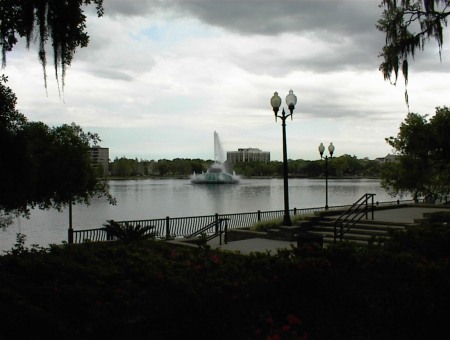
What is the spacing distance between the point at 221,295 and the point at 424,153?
22.6 m

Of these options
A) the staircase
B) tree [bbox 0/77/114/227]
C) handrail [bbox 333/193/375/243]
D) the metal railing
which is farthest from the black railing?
handrail [bbox 333/193/375/243]

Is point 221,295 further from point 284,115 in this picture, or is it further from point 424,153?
point 424,153

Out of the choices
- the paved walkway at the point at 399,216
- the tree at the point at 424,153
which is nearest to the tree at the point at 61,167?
the paved walkway at the point at 399,216

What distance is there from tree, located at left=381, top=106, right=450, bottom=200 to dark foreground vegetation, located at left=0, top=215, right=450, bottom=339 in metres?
19.1

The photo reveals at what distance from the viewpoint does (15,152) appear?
783cm

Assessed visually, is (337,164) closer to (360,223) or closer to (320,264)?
(360,223)

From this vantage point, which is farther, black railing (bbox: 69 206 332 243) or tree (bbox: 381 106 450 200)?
tree (bbox: 381 106 450 200)

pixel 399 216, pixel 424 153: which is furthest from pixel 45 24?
pixel 424 153

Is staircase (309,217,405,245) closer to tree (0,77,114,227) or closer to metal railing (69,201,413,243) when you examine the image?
metal railing (69,201,413,243)

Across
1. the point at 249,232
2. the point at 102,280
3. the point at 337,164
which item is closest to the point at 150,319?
the point at 102,280

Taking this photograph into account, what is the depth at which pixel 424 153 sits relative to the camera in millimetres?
24922

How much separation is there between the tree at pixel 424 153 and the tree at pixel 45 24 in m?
20.5

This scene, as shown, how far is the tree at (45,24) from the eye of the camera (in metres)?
7.37

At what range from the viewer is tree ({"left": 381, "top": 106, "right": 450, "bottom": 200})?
24016 millimetres
